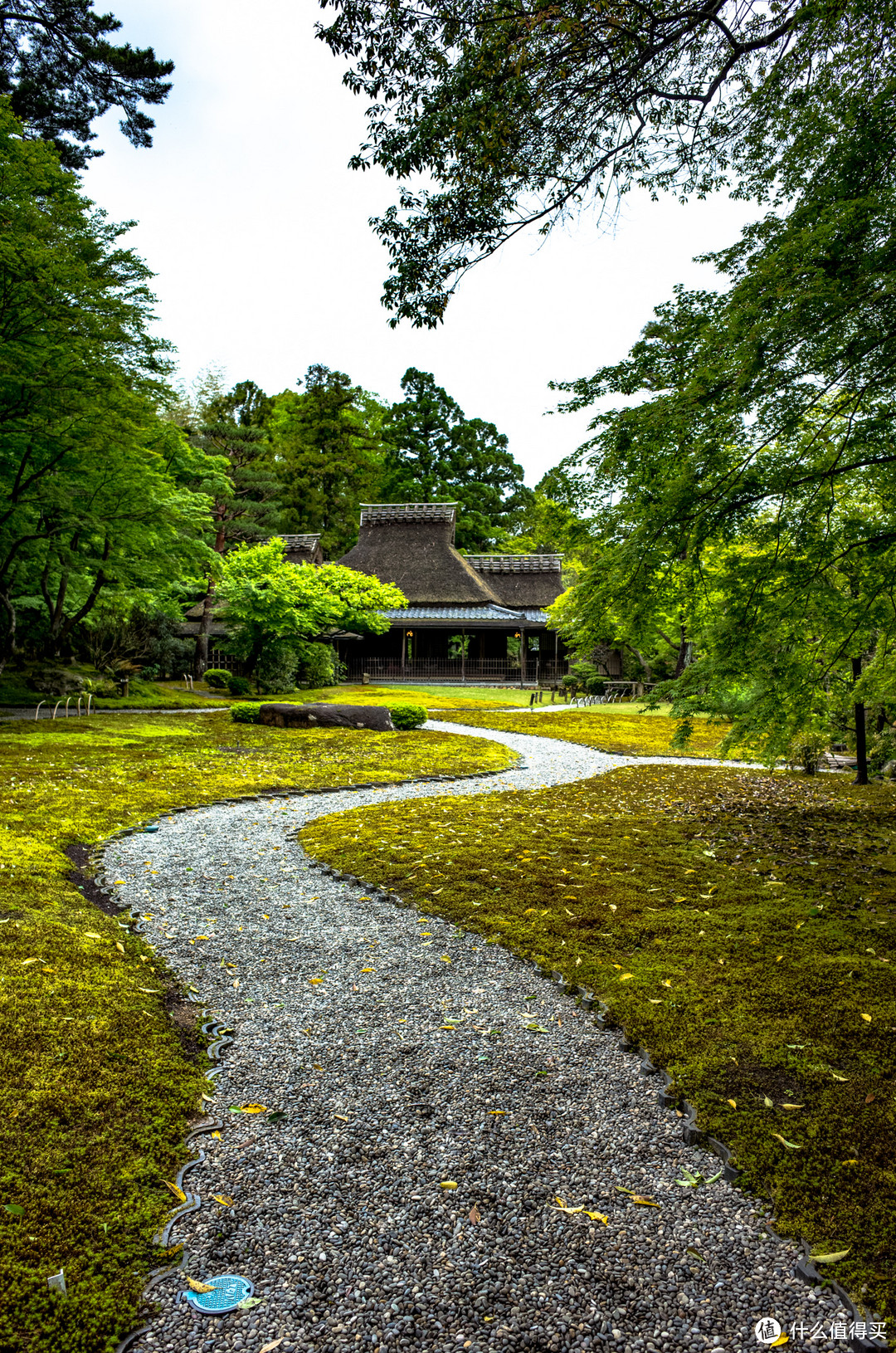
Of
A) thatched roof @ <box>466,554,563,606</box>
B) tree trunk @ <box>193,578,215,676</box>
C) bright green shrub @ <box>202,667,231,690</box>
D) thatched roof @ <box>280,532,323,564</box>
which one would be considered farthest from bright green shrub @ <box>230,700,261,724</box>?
thatched roof @ <box>466,554,563,606</box>

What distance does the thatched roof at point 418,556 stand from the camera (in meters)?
30.1

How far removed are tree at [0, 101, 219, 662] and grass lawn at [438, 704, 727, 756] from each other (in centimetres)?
825

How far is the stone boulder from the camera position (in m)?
14.9

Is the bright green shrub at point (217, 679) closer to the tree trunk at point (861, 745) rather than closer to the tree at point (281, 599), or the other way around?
the tree at point (281, 599)

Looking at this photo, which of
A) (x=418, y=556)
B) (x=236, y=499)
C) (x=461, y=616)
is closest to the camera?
(x=461, y=616)

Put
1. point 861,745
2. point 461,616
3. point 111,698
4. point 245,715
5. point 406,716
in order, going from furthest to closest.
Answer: point 461,616 → point 111,698 → point 406,716 → point 245,715 → point 861,745

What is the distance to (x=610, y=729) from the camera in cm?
1611

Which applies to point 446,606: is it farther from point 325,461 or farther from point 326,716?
point 326,716

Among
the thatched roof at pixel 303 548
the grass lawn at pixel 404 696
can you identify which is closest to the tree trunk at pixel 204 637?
the grass lawn at pixel 404 696

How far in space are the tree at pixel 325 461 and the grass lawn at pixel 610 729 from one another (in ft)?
73.1

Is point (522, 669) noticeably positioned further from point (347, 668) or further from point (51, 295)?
point (51, 295)

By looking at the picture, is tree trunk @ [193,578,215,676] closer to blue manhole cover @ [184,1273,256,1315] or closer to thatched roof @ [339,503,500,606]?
thatched roof @ [339,503,500,606]

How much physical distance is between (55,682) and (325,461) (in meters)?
24.9

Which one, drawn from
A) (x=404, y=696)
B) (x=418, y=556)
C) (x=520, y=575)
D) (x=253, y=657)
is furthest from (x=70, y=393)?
(x=520, y=575)
